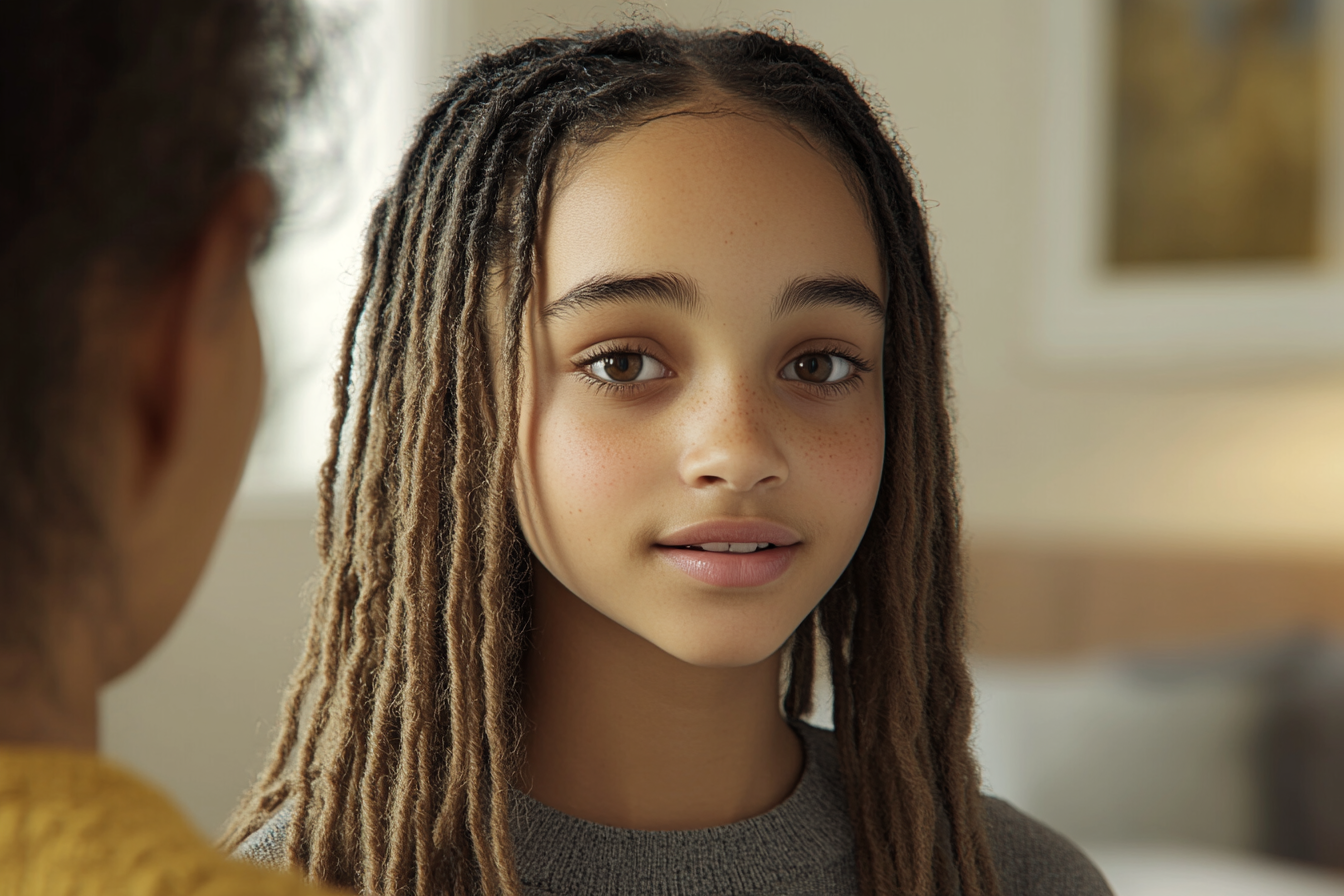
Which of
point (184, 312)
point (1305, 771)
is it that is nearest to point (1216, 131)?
point (1305, 771)

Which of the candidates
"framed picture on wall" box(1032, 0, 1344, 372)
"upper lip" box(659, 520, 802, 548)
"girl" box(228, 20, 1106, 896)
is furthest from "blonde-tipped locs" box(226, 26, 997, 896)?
"framed picture on wall" box(1032, 0, 1344, 372)

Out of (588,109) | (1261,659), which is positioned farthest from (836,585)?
(1261,659)

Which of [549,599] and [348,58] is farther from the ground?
[348,58]

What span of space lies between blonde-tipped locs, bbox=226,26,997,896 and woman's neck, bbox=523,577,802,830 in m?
0.03

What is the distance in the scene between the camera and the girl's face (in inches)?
27.4

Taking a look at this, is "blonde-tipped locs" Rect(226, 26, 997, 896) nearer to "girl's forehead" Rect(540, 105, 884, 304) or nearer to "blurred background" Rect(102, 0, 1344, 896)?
"girl's forehead" Rect(540, 105, 884, 304)

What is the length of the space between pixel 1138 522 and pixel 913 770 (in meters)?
1.77

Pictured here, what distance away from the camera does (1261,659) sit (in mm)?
2150

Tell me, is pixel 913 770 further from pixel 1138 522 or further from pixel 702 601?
pixel 1138 522

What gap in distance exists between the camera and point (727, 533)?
27.2 inches

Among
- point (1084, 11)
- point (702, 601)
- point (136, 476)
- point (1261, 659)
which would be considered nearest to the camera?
point (136, 476)

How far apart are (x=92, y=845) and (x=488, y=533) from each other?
389 mm

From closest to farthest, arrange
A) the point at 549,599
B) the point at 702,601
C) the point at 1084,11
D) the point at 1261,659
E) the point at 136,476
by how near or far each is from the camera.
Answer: the point at 136,476 < the point at 702,601 < the point at 549,599 < the point at 1261,659 < the point at 1084,11

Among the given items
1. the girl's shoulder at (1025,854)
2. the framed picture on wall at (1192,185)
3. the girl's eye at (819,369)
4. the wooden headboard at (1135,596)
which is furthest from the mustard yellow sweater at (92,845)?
the framed picture on wall at (1192,185)
